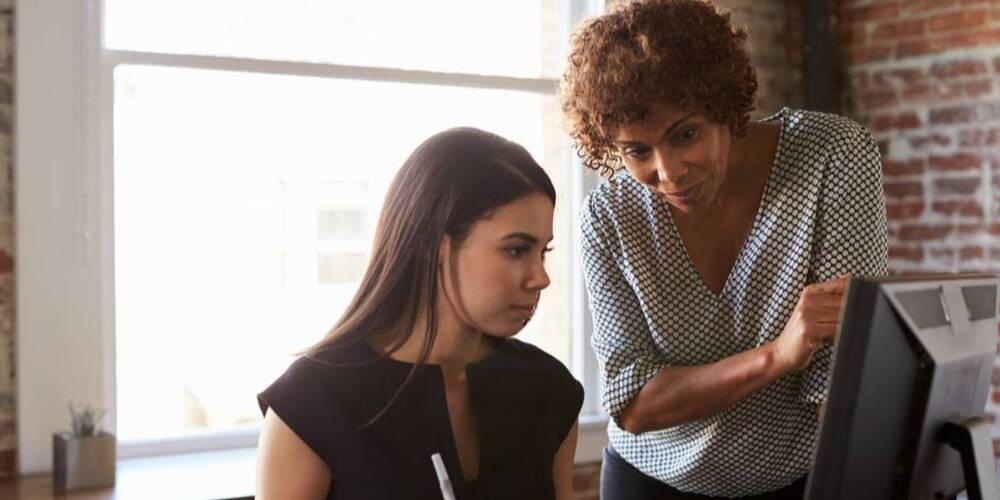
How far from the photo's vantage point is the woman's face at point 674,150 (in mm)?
1794

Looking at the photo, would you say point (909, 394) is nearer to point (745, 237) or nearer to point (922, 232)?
point (745, 237)

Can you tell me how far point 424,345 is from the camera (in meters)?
1.74

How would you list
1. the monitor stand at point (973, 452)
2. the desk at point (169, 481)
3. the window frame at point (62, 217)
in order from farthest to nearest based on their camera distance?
the window frame at point (62, 217), the desk at point (169, 481), the monitor stand at point (973, 452)

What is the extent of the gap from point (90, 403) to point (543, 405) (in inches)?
59.8

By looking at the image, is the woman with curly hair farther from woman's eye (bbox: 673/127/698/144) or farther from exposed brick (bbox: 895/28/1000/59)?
exposed brick (bbox: 895/28/1000/59)

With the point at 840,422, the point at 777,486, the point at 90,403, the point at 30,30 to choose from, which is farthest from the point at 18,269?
the point at 840,422

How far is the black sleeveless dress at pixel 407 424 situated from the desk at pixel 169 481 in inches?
39.7

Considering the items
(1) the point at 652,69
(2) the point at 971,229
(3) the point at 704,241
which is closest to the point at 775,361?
(3) the point at 704,241

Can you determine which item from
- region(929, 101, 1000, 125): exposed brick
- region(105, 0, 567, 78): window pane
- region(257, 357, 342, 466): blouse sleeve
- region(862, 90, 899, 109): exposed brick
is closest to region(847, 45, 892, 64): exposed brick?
region(862, 90, 899, 109): exposed brick

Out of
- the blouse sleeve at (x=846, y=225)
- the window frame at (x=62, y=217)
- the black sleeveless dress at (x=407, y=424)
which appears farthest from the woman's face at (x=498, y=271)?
the window frame at (x=62, y=217)

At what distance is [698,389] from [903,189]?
231 centimetres

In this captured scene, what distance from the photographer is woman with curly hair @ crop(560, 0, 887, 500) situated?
1807mm

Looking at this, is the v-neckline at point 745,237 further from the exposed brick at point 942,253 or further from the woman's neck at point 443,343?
the exposed brick at point 942,253

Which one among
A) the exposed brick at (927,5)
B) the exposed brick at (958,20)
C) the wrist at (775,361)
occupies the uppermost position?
the exposed brick at (927,5)
